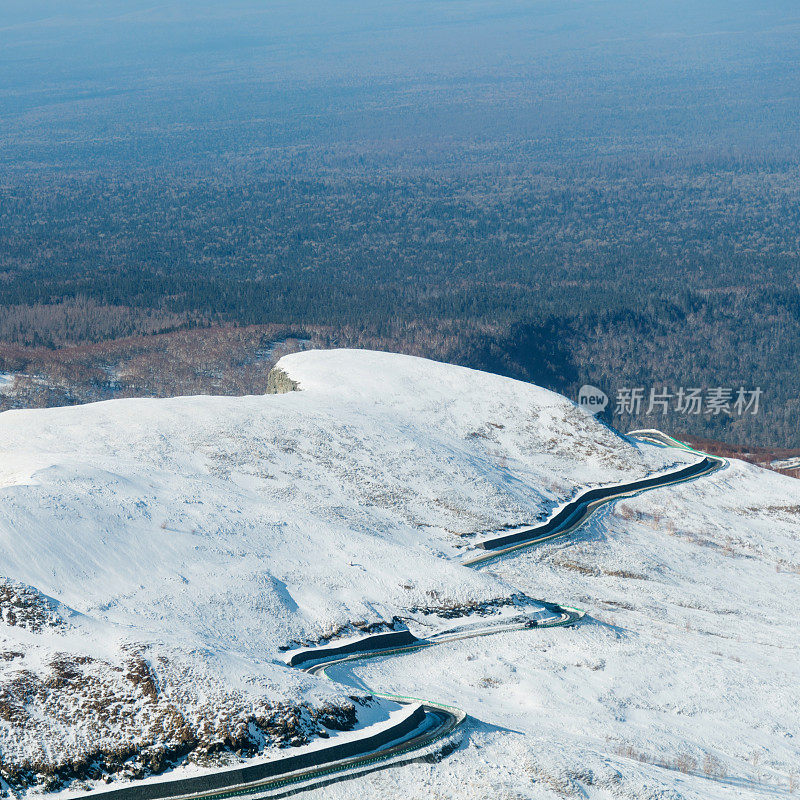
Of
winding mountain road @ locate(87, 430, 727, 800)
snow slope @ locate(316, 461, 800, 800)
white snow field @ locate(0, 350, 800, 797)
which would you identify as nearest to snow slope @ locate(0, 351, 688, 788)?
white snow field @ locate(0, 350, 800, 797)

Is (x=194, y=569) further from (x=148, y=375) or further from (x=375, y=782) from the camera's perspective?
(x=148, y=375)

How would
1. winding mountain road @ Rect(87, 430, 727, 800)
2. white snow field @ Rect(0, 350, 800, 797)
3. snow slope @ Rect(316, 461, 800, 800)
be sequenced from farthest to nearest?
white snow field @ Rect(0, 350, 800, 797)
snow slope @ Rect(316, 461, 800, 800)
winding mountain road @ Rect(87, 430, 727, 800)

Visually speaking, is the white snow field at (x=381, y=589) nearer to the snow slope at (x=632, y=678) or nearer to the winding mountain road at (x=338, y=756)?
the snow slope at (x=632, y=678)

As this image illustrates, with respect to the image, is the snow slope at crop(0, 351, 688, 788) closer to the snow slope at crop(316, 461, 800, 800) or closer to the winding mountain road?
the winding mountain road

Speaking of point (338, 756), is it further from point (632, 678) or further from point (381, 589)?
point (381, 589)

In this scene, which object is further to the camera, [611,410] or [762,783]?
[611,410]

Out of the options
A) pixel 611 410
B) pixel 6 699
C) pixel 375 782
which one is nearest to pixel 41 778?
pixel 6 699

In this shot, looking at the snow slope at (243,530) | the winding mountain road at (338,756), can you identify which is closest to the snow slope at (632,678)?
the winding mountain road at (338,756)

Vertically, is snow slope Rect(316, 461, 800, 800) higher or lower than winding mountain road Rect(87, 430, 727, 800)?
lower
